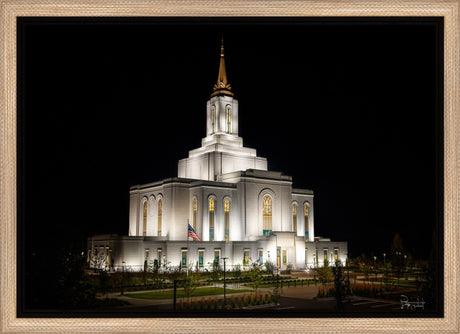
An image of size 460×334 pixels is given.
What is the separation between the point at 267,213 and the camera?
5303 centimetres

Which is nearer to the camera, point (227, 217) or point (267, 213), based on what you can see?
point (227, 217)

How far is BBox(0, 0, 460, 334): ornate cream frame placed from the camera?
1430 centimetres

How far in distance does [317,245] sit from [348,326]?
41.5 m

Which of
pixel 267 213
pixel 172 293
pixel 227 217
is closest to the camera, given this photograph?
pixel 172 293

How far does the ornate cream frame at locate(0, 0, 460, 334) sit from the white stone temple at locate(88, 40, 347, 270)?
29.1 metres

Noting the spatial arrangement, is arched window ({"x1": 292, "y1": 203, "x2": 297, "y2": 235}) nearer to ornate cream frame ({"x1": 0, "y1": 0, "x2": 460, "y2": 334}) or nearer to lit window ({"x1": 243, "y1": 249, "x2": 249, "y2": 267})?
lit window ({"x1": 243, "y1": 249, "x2": 249, "y2": 267})

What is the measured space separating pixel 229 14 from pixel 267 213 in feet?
129

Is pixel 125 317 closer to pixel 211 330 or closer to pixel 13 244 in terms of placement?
pixel 211 330

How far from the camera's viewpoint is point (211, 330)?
1435cm

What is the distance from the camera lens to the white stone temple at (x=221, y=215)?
45.3 metres

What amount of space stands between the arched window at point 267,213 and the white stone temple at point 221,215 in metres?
0.11

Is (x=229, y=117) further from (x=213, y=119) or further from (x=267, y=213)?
(x=267, y=213)

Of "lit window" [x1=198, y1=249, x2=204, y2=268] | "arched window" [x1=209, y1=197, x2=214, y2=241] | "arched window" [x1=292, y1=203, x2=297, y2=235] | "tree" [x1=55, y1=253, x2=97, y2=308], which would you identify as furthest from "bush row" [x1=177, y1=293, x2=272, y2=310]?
"arched window" [x1=292, y1=203, x2=297, y2=235]

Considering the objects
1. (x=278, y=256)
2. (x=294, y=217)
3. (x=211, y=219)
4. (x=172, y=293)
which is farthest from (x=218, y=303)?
(x=294, y=217)
